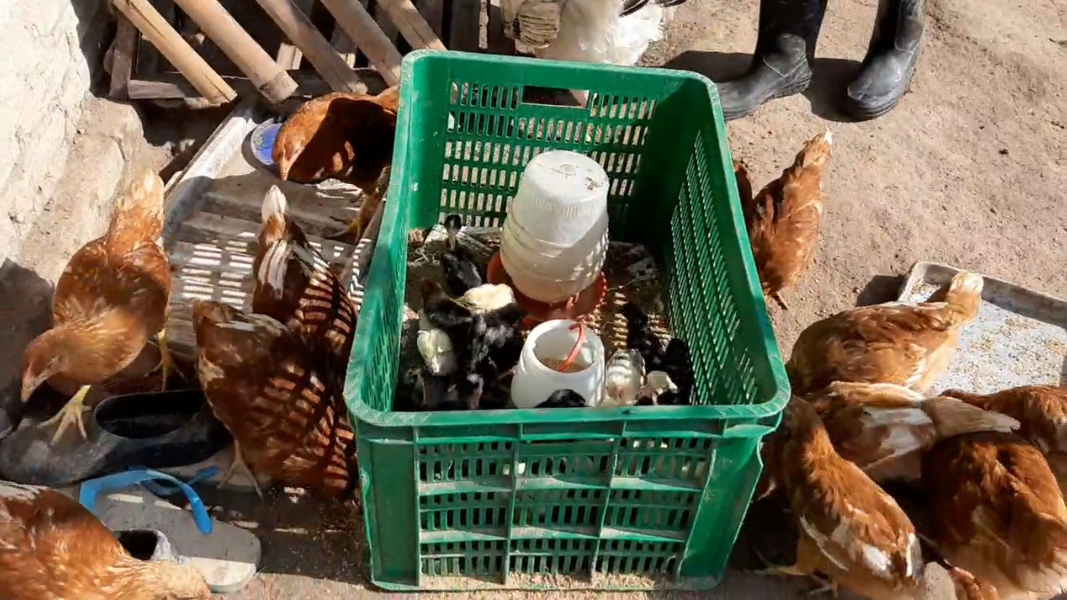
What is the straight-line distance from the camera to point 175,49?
3244 mm

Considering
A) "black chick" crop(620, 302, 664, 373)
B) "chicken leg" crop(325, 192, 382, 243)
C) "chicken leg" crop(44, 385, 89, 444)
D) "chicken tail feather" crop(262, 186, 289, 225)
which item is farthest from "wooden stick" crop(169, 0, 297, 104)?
"black chick" crop(620, 302, 664, 373)

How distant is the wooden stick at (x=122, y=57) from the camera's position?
3264mm

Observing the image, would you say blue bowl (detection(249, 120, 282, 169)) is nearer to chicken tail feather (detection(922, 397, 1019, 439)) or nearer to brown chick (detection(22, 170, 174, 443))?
brown chick (detection(22, 170, 174, 443))

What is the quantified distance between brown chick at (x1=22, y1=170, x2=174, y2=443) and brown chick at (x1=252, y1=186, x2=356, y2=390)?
1.05ft

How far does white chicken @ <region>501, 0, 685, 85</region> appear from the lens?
10.9ft

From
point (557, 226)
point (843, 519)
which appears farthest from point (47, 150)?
point (843, 519)

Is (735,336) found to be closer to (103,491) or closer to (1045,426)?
(1045,426)

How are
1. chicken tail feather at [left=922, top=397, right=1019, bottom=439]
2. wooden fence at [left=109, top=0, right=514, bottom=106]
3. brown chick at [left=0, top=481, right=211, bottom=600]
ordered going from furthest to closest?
wooden fence at [left=109, top=0, right=514, bottom=106] < chicken tail feather at [left=922, top=397, right=1019, bottom=439] < brown chick at [left=0, top=481, right=211, bottom=600]

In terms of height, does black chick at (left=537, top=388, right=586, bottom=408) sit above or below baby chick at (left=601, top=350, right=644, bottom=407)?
above

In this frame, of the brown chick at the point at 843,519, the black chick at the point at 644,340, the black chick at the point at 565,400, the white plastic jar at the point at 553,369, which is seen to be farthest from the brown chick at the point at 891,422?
the black chick at the point at 565,400

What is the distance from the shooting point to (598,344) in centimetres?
229

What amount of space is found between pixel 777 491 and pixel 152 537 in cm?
181

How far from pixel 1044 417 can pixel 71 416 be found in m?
2.82

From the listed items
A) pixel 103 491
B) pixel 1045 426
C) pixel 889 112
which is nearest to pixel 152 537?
pixel 103 491
